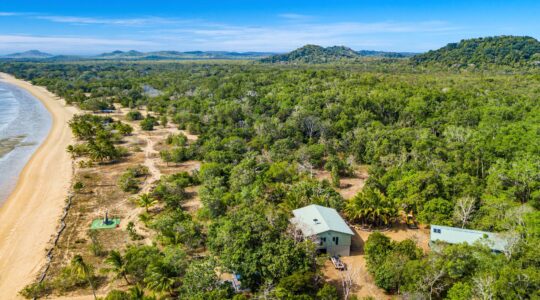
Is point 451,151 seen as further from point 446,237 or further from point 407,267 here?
Result: point 407,267

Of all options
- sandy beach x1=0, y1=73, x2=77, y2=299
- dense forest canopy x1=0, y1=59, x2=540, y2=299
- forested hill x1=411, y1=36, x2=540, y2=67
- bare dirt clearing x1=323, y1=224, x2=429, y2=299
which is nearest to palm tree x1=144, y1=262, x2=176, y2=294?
dense forest canopy x1=0, y1=59, x2=540, y2=299

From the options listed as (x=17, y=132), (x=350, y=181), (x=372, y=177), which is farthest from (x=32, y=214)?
(x=17, y=132)

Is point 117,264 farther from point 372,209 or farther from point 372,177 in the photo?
point 372,177

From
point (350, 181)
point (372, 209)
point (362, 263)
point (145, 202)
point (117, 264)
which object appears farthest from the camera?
point (350, 181)

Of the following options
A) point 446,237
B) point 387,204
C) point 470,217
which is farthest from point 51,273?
point 470,217

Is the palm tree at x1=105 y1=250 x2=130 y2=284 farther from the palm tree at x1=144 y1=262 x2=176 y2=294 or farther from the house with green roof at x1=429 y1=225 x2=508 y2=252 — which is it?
the house with green roof at x1=429 y1=225 x2=508 y2=252
